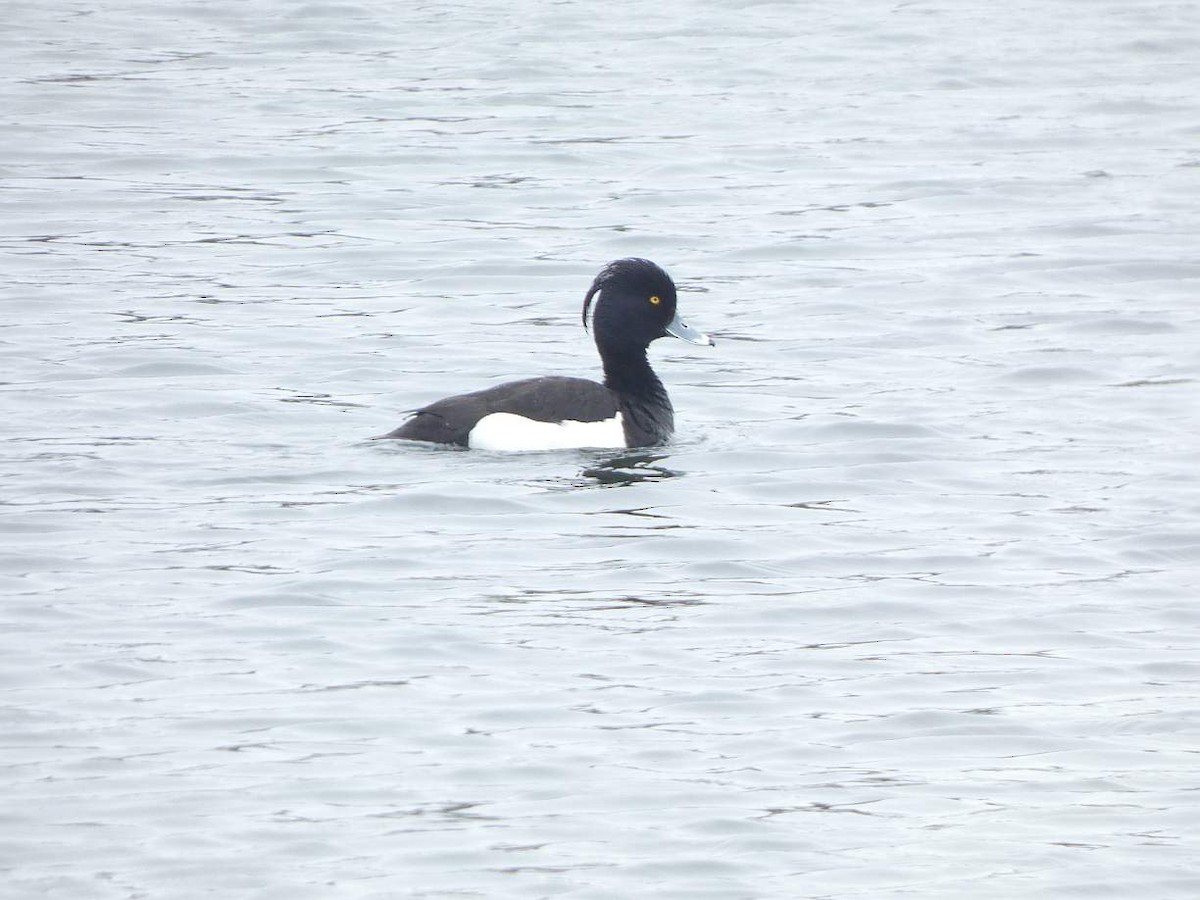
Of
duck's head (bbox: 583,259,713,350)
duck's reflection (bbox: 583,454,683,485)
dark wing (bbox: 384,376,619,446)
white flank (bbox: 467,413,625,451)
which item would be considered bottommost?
duck's reflection (bbox: 583,454,683,485)

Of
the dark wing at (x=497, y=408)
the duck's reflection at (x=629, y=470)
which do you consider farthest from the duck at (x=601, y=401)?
the duck's reflection at (x=629, y=470)

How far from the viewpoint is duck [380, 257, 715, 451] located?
10.5m

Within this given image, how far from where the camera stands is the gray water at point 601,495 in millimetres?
6230

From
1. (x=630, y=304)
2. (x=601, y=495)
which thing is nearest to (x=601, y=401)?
(x=630, y=304)

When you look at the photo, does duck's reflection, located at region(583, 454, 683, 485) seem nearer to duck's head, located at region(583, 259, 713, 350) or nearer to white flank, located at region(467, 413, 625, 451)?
white flank, located at region(467, 413, 625, 451)

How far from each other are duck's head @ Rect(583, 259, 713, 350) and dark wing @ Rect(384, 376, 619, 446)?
633mm

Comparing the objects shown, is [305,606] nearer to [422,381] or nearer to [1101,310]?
[422,381]

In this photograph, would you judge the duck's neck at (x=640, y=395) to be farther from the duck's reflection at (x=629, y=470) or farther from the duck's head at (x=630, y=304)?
the duck's reflection at (x=629, y=470)

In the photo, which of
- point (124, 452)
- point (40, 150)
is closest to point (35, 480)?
point (124, 452)

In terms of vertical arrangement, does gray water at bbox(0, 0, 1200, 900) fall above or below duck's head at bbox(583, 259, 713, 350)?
below

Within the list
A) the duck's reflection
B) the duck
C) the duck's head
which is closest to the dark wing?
the duck

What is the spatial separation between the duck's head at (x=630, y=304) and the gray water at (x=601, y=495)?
60 cm

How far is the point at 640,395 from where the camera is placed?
11211 millimetres

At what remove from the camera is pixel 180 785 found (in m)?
6.33
